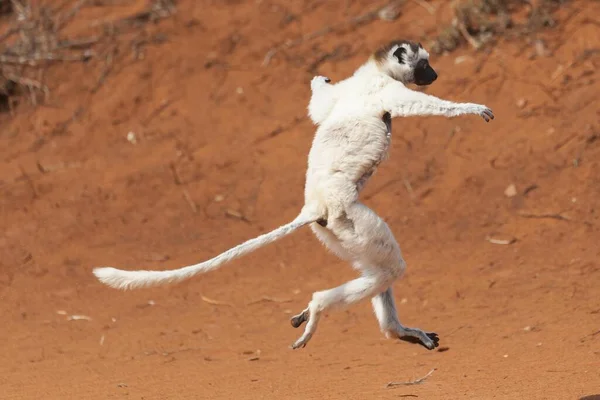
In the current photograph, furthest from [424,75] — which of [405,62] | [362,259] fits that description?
[362,259]

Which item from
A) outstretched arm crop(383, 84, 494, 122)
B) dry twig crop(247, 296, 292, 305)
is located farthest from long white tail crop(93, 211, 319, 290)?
dry twig crop(247, 296, 292, 305)

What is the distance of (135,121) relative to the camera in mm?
11539

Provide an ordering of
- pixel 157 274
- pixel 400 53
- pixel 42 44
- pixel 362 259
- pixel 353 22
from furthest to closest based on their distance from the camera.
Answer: pixel 42 44, pixel 353 22, pixel 400 53, pixel 362 259, pixel 157 274

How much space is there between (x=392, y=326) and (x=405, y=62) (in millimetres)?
1552

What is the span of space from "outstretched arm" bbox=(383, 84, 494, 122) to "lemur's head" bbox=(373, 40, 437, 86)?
28 cm

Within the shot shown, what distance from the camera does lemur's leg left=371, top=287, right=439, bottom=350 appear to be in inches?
222

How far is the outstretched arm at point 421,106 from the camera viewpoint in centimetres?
518

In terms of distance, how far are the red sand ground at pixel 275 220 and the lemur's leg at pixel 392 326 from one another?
43 cm

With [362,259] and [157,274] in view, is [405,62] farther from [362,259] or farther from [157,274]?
[157,274]

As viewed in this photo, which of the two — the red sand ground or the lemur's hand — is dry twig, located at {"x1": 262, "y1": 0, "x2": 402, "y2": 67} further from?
the lemur's hand

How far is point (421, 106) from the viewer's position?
5270 millimetres

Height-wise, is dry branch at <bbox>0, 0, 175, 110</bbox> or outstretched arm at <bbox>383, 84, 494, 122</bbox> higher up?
outstretched arm at <bbox>383, 84, 494, 122</bbox>

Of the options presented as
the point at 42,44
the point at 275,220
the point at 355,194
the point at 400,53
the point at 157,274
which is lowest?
the point at 275,220

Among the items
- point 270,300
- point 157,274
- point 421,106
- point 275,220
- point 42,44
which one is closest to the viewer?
point 157,274
